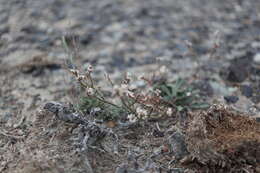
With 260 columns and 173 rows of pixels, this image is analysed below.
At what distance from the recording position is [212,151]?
7.34ft

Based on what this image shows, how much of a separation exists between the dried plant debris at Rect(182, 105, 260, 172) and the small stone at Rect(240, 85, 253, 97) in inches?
39.0

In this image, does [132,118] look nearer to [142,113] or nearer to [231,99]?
[142,113]

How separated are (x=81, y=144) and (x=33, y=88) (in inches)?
55.4

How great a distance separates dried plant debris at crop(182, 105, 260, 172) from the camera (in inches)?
88.0

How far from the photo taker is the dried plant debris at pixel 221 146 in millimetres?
2236

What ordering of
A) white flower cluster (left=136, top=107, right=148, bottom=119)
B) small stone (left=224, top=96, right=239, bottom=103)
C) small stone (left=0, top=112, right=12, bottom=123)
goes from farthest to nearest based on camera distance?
small stone (left=224, top=96, right=239, bottom=103)
small stone (left=0, top=112, right=12, bottom=123)
white flower cluster (left=136, top=107, right=148, bottom=119)

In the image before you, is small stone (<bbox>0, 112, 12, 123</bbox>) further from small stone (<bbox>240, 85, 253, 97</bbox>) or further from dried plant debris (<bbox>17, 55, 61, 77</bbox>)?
small stone (<bbox>240, 85, 253, 97</bbox>)

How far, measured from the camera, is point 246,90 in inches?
137

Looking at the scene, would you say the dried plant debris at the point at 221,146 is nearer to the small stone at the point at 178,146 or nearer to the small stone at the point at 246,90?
the small stone at the point at 178,146

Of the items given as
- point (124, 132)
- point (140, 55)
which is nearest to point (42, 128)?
point (124, 132)

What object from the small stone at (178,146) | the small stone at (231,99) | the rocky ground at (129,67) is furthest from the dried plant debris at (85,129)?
the small stone at (231,99)

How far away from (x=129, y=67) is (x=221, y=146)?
6.46ft

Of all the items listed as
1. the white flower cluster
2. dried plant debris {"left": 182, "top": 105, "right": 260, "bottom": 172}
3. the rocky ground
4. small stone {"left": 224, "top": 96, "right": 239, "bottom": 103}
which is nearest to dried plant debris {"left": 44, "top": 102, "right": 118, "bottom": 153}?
the rocky ground

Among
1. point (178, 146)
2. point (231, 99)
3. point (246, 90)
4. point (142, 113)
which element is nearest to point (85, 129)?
point (142, 113)
